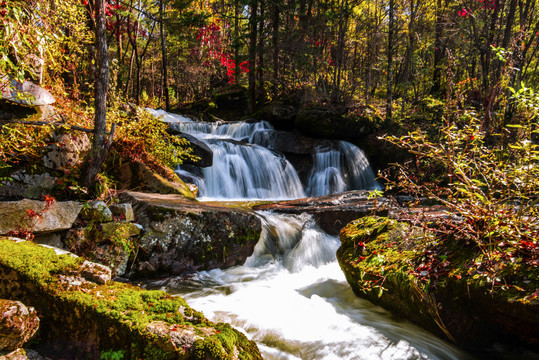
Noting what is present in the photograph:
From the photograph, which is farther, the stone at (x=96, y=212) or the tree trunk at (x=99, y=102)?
the tree trunk at (x=99, y=102)

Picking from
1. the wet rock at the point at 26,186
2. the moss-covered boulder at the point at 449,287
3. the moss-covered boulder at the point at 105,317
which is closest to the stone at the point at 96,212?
the wet rock at the point at 26,186

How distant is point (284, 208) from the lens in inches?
285

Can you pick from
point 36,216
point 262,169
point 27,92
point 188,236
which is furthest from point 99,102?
point 262,169

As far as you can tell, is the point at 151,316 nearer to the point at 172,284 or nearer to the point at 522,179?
the point at 172,284

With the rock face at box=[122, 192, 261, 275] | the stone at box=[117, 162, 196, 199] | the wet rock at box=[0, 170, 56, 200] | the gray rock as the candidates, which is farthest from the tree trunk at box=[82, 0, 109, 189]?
the stone at box=[117, 162, 196, 199]

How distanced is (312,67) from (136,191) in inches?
461

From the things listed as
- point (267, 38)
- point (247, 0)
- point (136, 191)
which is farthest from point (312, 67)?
point (136, 191)

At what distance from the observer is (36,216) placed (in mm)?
3572

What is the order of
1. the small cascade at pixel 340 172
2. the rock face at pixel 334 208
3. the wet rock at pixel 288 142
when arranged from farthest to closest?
the wet rock at pixel 288 142 < the small cascade at pixel 340 172 < the rock face at pixel 334 208

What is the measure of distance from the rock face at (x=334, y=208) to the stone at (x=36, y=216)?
431 centimetres

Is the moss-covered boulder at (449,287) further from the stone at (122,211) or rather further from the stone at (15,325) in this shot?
the stone at (122,211)

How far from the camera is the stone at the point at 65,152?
4453 mm

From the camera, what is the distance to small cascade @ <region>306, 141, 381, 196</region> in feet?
39.8

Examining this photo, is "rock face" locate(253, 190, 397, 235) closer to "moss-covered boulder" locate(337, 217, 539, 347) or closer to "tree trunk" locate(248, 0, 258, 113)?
"moss-covered boulder" locate(337, 217, 539, 347)
